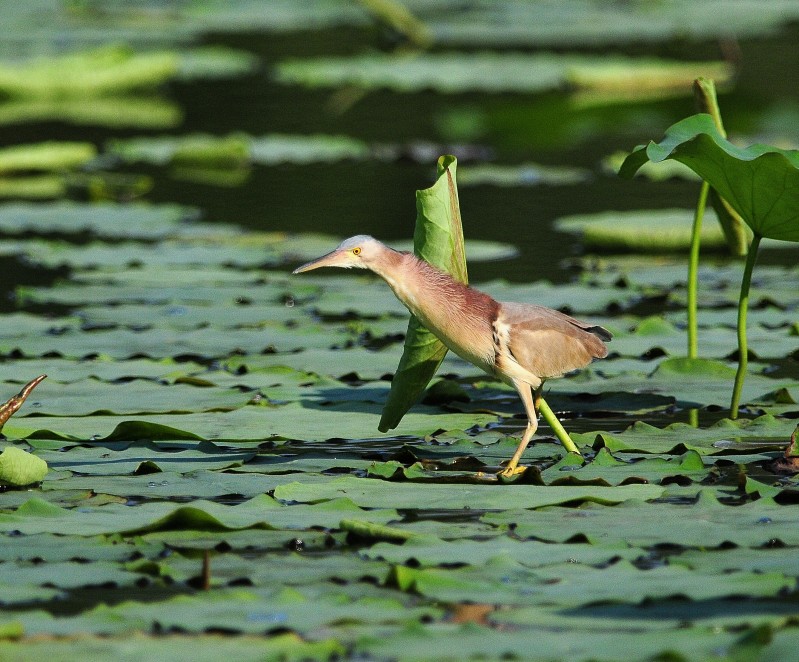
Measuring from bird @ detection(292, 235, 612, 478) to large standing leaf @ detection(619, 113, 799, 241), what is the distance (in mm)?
506

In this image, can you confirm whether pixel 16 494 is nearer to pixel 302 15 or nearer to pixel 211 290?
pixel 211 290

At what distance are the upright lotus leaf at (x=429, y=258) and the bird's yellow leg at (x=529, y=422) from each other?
32 centimetres

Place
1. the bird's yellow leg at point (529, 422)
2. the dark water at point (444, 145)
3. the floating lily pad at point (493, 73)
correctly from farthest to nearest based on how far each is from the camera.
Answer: the floating lily pad at point (493, 73) → the dark water at point (444, 145) → the bird's yellow leg at point (529, 422)

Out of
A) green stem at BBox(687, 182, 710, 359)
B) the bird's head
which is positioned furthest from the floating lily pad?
the bird's head

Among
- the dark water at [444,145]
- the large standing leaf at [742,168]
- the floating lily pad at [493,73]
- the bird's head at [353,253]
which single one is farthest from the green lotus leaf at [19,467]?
the floating lily pad at [493,73]

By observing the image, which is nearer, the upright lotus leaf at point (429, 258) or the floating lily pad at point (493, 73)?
the upright lotus leaf at point (429, 258)

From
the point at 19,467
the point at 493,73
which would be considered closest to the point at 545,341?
the point at 19,467

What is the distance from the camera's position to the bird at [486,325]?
346 cm

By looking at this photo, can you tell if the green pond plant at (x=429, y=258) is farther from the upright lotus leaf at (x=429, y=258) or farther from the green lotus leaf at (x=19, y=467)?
the green lotus leaf at (x=19, y=467)

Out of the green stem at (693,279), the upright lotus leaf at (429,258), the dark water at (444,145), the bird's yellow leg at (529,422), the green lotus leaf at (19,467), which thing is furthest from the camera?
the dark water at (444,145)

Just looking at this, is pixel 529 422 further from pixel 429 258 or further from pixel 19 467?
pixel 19 467

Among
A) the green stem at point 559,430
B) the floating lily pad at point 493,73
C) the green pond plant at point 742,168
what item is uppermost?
the floating lily pad at point 493,73

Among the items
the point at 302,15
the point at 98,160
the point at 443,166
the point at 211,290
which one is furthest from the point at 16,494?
the point at 302,15

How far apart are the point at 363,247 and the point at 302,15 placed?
16.4 meters
